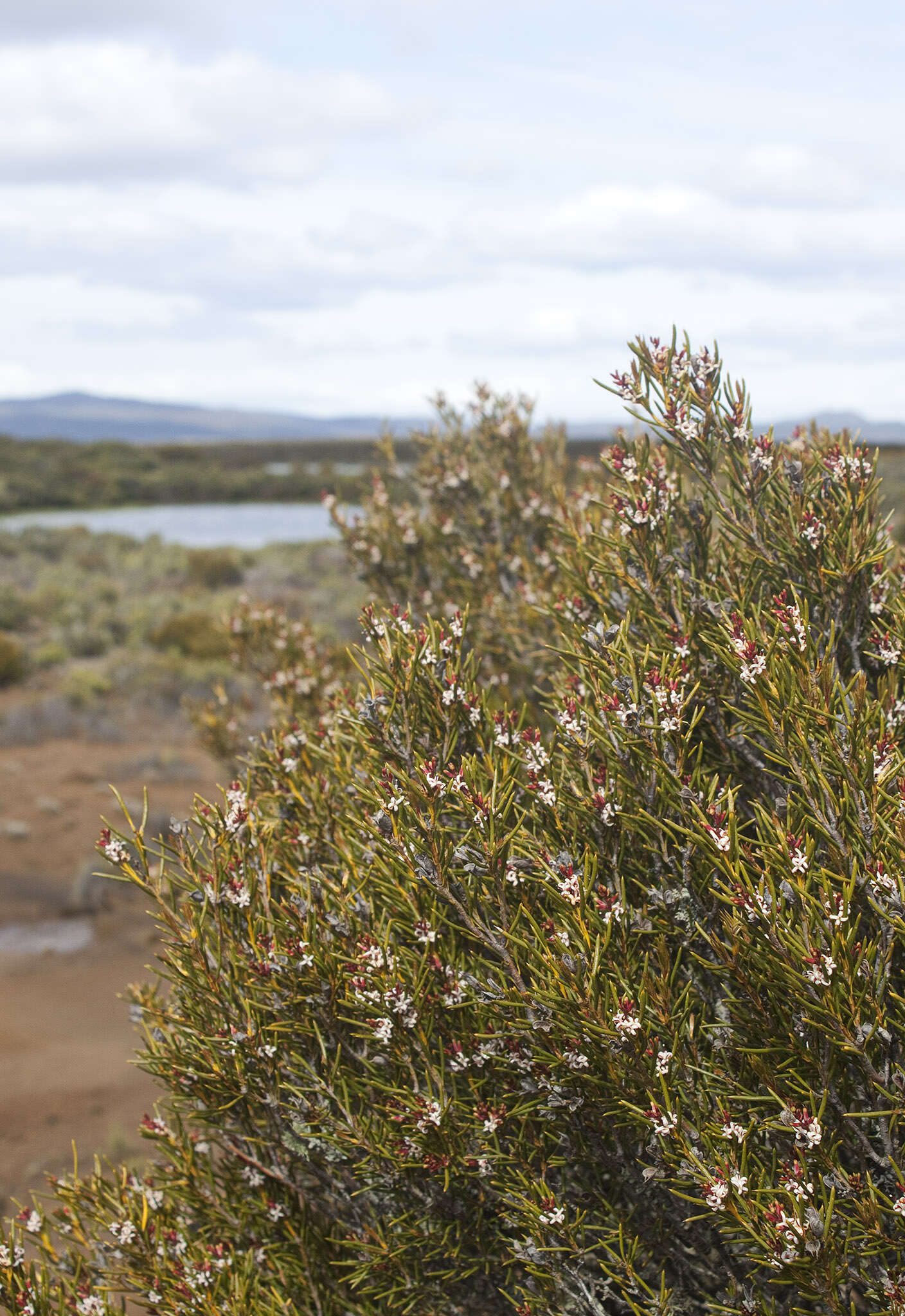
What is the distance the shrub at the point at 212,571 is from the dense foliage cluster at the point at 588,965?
2827 centimetres

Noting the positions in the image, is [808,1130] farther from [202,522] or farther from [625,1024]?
[202,522]

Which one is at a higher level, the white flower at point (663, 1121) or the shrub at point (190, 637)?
the white flower at point (663, 1121)

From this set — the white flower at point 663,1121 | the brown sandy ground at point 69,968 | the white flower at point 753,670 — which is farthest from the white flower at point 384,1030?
the brown sandy ground at point 69,968

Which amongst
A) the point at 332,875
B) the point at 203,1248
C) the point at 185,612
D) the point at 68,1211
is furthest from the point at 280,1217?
the point at 185,612

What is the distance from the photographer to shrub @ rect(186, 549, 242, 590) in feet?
100

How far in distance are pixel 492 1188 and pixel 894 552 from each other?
2459mm

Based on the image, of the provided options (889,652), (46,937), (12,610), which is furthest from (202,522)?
(889,652)

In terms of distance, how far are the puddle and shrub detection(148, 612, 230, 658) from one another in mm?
10237

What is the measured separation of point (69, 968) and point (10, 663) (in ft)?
34.0

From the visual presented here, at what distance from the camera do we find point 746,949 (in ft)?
6.21

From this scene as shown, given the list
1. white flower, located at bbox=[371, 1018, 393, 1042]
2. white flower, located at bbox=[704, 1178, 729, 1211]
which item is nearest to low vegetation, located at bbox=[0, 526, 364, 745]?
white flower, located at bbox=[371, 1018, 393, 1042]

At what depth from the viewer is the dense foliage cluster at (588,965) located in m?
1.91

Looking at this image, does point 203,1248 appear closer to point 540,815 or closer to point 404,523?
point 540,815

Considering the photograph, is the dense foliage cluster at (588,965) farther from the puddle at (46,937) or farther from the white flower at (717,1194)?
the puddle at (46,937)
